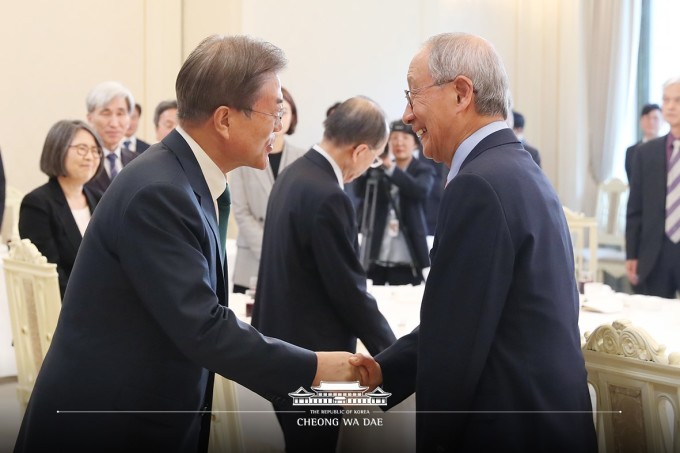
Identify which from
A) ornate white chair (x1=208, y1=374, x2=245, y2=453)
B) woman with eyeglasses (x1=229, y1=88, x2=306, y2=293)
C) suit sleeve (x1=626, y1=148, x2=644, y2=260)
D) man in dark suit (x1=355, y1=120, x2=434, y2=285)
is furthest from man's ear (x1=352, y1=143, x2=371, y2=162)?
suit sleeve (x1=626, y1=148, x2=644, y2=260)

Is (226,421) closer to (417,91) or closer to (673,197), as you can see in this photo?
(417,91)

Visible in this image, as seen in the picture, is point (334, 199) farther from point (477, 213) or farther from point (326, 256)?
point (477, 213)

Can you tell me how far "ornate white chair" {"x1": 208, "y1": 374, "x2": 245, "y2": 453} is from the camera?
2.76m

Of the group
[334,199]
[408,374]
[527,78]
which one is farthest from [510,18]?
[408,374]

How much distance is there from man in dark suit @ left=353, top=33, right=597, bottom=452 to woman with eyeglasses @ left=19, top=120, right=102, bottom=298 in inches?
89.5

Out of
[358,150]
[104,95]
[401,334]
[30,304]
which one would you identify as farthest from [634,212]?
[30,304]

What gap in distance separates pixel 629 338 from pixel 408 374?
0.61 metres

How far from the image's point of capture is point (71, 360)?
5.98 feet

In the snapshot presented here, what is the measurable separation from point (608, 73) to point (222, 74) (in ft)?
24.6

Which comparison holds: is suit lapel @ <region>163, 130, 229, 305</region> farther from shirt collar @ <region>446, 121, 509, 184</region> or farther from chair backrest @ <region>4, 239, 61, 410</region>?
chair backrest @ <region>4, 239, 61, 410</region>

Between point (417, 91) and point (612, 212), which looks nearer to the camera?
point (417, 91)

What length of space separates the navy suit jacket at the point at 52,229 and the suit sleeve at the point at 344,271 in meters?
1.28

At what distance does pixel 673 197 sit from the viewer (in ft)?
17.8

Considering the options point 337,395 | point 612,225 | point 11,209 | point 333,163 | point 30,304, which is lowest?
point 612,225
